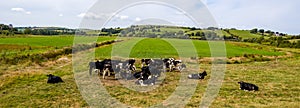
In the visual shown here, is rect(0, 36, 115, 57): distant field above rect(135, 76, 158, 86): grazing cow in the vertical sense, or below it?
below

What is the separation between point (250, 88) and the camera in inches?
651

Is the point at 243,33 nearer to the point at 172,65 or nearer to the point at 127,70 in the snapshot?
the point at 172,65

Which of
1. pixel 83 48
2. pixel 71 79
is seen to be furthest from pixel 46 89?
pixel 83 48

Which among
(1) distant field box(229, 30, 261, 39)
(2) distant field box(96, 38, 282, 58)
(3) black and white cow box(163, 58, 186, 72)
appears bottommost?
(2) distant field box(96, 38, 282, 58)

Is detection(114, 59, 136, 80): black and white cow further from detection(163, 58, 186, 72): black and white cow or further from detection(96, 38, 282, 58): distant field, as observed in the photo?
detection(96, 38, 282, 58): distant field

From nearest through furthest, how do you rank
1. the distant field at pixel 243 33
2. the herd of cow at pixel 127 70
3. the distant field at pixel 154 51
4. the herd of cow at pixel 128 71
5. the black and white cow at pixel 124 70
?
the herd of cow at pixel 128 71
the herd of cow at pixel 127 70
the black and white cow at pixel 124 70
the distant field at pixel 154 51
the distant field at pixel 243 33

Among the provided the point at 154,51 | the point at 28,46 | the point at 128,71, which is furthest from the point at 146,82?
the point at 28,46

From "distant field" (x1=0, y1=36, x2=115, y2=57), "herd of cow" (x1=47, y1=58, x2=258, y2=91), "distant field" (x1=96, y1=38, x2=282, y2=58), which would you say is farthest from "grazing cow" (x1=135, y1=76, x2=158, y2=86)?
"distant field" (x1=0, y1=36, x2=115, y2=57)

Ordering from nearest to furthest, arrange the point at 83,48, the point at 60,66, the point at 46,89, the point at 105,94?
the point at 105,94, the point at 46,89, the point at 60,66, the point at 83,48

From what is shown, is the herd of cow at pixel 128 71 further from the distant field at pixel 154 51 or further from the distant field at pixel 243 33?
the distant field at pixel 243 33

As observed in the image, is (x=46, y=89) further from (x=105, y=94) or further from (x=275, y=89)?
(x=275, y=89)

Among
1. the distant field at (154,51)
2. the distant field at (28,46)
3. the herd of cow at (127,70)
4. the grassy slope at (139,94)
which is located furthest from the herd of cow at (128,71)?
the distant field at (28,46)

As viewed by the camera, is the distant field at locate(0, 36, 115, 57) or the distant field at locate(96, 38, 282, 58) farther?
the distant field at locate(96, 38, 282, 58)

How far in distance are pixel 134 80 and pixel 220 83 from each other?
198 inches
